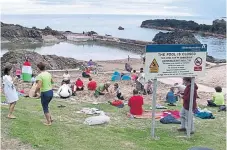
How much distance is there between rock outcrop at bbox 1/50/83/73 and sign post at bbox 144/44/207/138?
20786mm

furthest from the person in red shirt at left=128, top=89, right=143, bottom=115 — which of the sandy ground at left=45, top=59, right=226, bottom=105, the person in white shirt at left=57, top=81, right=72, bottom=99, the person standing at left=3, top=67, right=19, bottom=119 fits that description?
the person in white shirt at left=57, top=81, right=72, bottom=99

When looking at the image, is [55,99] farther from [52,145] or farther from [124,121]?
[52,145]

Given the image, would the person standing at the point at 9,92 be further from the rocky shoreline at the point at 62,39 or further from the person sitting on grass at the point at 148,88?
the rocky shoreline at the point at 62,39

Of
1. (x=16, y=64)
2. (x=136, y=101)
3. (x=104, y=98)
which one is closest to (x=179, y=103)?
(x=104, y=98)

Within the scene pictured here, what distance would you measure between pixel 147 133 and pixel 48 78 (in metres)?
2.86

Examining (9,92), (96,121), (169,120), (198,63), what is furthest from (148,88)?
(9,92)

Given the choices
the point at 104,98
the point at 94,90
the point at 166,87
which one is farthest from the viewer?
the point at 166,87

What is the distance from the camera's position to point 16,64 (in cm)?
3066

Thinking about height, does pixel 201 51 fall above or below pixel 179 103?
above

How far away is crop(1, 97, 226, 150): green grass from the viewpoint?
8.96 meters

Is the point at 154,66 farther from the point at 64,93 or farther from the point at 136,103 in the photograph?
the point at 64,93

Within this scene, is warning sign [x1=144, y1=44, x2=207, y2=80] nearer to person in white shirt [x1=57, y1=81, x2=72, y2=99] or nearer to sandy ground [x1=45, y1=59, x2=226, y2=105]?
sandy ground [x1=45, y1=59, x2=226, y2=105]

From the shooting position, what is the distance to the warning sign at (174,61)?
969 centimetres

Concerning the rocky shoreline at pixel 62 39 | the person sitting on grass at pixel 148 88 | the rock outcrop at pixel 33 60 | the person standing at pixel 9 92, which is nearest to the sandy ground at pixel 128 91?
the person sitting on grass at pixel 148 88
